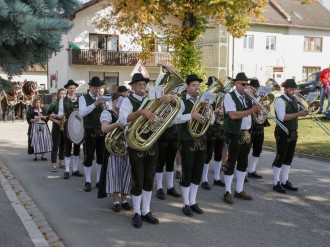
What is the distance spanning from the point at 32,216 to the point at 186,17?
Answer: 41.2 ft

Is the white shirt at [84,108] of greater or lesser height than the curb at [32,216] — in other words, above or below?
above

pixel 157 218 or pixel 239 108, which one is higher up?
pixel 239 108

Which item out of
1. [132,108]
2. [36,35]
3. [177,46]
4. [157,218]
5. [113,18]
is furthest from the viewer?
[113,18]

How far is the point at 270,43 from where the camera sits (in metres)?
39.3

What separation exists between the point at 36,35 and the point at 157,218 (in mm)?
4085

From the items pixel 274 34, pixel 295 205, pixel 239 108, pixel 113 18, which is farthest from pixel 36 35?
pixel 274 34

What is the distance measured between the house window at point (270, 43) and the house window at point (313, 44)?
3.73 m

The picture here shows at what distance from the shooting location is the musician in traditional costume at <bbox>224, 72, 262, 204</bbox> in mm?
6754

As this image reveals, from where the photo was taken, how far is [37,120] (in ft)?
36.3

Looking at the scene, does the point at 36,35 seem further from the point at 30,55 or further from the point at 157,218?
the point at 157,218

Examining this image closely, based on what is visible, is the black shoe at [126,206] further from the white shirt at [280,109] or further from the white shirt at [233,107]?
the white shirt at [280,109]

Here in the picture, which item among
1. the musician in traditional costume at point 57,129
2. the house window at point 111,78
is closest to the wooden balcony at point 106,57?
the house window at point 111,78

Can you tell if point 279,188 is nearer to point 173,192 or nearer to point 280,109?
point 280,109

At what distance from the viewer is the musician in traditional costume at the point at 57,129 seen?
9688 mm
